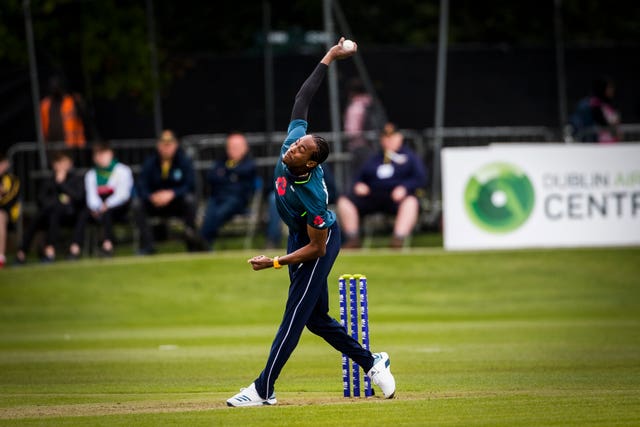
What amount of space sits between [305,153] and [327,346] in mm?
6739

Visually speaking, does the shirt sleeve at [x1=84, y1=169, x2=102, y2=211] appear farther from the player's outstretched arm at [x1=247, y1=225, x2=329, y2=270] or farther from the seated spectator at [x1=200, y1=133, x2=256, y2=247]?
the player's outstretched arm at [x1=247, y1=225, x2=329, y2=270]

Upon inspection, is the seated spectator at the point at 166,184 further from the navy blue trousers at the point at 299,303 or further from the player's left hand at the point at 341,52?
the navy blue trousers at the point at 299,303

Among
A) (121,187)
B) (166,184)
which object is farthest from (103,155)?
(166,184)

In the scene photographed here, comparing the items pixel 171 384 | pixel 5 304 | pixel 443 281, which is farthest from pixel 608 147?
pixel 171 384

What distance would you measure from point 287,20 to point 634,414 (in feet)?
64.1

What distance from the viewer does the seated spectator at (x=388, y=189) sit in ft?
68.1

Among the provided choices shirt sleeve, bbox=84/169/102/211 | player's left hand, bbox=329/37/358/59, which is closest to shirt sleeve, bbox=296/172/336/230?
player's left hand, bbox=329/37/358/59

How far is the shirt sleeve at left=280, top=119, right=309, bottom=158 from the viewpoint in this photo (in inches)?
387

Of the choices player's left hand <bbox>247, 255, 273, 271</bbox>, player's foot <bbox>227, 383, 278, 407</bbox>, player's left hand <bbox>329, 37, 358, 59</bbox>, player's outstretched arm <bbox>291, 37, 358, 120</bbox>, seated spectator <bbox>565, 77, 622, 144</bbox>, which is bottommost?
player's foot <bbox>227, 383, 278, 407</bbox>

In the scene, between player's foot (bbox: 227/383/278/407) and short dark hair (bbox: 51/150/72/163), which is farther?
short dark hair (bbox: 51/150/72/163)

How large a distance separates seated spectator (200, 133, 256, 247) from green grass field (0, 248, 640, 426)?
702mm

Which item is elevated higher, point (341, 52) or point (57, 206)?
point (341, 52)

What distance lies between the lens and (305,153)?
372 inches

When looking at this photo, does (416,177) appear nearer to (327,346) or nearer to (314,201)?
(327,346)
